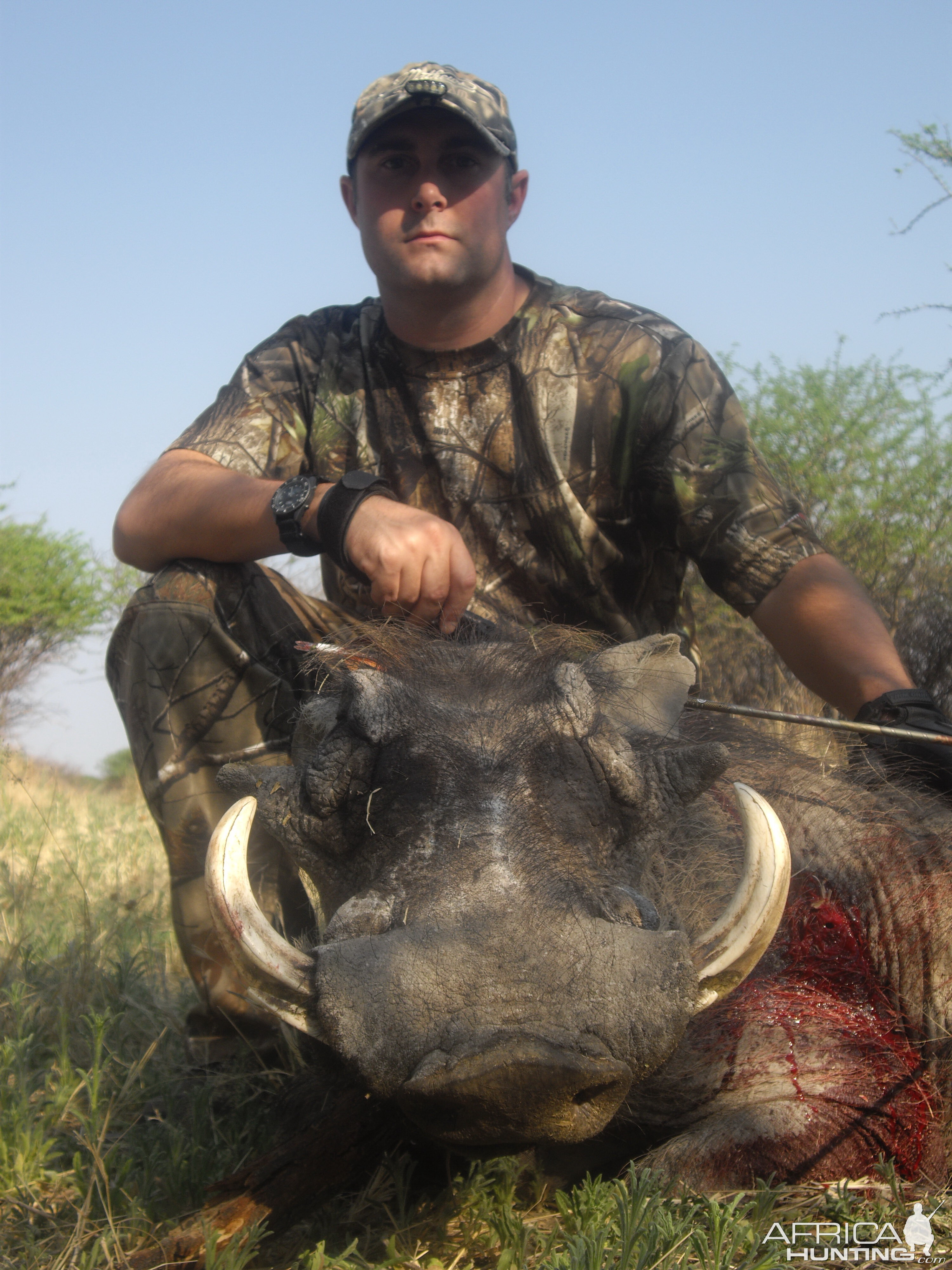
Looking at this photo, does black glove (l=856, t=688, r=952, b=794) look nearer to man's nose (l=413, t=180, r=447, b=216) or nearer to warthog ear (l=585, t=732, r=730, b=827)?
warthog ear (l=585, t=732, r=730, b=827)

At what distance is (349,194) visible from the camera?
3584 mm

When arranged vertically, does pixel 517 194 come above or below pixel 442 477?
above

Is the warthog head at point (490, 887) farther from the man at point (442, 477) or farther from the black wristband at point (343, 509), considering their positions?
the man at point (442, 477)

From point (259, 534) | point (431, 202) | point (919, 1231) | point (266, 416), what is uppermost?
point (431, 202)

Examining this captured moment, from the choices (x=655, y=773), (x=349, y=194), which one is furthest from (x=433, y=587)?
(x=349, y=194)

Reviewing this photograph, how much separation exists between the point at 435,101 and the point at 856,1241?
116 inches

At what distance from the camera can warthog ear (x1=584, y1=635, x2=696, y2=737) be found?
2.05m

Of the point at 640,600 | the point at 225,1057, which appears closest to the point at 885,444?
the point at 640,600

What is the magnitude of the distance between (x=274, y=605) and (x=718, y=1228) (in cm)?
199

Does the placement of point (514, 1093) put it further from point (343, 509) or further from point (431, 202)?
point (431, 202)

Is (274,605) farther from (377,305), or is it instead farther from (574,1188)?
(574,1188)

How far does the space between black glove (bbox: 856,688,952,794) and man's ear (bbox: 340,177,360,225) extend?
2107 millimetres

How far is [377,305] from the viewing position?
350 cm

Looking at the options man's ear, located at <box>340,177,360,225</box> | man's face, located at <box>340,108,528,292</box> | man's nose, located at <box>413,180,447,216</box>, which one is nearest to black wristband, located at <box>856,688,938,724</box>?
man's face, located at <box>340,108,528,292</box>
